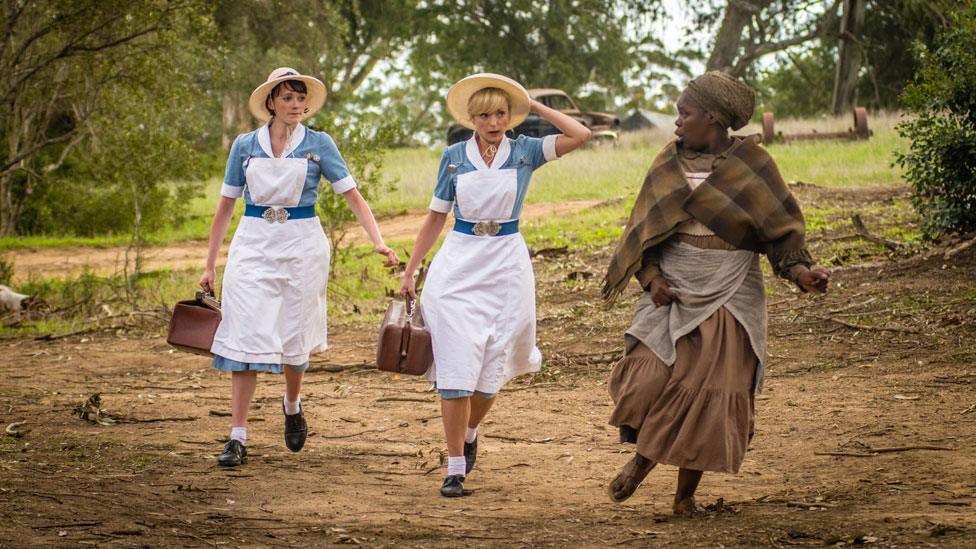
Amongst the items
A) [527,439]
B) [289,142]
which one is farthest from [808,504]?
[289,142]

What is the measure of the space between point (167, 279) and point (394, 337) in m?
10.9

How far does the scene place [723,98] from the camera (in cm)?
514

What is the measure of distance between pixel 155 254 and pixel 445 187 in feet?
Answer: 46.5

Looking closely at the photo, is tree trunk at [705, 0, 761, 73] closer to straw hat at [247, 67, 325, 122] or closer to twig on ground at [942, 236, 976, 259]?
twig on ground at [942, 236, 976, 259]

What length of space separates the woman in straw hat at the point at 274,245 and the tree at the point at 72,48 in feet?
28.4

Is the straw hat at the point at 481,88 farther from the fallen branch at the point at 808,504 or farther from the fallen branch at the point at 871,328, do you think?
the fallen branch at the point at 871,328

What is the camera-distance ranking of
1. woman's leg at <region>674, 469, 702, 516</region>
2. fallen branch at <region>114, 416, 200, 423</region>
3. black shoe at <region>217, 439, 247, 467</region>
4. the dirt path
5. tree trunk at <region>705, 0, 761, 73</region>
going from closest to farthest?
1. woman's leg at <region>674, 469, 702, 516</region>
2. black shoe at <region>217, 439, 247, 467</region>
3. fallen branch at <region>114, 416, 200, 423</region>
4. the dirt path
5. tree trunk at <region>705, 0, 761, 73</region>

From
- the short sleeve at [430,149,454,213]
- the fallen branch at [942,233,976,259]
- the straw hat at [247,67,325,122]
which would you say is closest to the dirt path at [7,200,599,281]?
the fallen branch at [942,233,976,259]

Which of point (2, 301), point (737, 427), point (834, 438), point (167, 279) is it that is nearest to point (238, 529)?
point (737, 427)

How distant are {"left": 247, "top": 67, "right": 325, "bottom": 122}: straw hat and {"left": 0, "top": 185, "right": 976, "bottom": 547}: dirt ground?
195cm

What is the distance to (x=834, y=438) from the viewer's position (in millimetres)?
6945

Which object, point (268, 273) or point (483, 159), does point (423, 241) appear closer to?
point (483, 159)

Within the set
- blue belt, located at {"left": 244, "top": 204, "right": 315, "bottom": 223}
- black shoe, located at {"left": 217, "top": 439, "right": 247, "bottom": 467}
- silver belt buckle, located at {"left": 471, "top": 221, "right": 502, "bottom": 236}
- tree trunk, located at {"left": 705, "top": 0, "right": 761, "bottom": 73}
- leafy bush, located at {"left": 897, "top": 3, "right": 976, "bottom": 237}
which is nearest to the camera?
silver belt buckle, located at {"left": 471, "top": 221, "right": 502, "bottom": 236}

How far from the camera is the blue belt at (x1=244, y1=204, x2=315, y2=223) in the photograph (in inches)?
265
